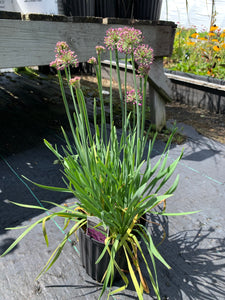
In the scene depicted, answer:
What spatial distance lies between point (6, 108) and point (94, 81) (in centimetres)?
223

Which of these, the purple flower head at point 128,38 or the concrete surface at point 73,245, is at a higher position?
the purple flower head at point 128,38

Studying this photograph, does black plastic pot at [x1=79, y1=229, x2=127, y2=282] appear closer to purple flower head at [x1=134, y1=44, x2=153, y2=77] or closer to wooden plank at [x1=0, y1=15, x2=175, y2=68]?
purple flower head at [x1=134, y1=44, x2=153, y2=77]

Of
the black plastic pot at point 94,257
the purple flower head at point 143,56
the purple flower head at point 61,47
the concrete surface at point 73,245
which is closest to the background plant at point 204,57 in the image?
the concrete surface at point 73,245

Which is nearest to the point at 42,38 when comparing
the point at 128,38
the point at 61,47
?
the point at 61,47

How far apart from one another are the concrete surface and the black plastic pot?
6 centimetres

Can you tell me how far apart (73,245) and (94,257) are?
304mm

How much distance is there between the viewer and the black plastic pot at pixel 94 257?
116 cm

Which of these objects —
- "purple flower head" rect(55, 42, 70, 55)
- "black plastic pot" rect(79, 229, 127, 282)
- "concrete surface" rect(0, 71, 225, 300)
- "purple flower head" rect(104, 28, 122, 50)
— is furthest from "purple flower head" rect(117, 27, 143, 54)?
"concrete surface" rect(0, 71, 225, 300)

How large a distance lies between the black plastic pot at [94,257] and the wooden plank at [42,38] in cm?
113

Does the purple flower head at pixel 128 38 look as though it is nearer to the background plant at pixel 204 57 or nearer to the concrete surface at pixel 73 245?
the concrete surface at pixel 73 245

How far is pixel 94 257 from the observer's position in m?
1.19

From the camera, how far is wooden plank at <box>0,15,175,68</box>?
1.49m

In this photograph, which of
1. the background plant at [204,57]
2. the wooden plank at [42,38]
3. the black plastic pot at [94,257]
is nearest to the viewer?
the black plastic pot at [94,257]

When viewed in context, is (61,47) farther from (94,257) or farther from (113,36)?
(94,257)
